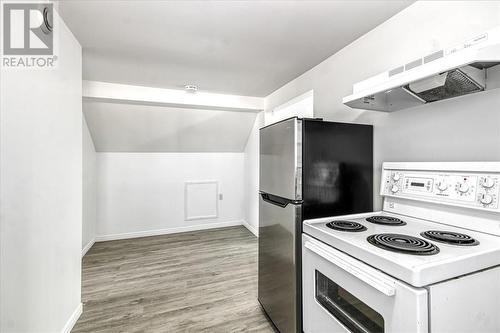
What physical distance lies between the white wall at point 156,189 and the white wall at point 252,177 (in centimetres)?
23

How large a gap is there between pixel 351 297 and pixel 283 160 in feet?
2.87

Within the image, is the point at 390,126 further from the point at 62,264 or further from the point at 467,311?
the point at 62,264

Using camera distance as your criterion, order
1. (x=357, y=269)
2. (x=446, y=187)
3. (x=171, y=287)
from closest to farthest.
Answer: (x=357, y=269)
(x=446, y=187)
(x=171, y=287)

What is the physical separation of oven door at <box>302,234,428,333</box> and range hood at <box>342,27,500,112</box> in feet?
2.89

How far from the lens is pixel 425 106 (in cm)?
139

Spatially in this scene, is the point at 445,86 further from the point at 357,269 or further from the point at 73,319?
the point at 73,319

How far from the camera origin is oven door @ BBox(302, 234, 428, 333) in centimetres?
77

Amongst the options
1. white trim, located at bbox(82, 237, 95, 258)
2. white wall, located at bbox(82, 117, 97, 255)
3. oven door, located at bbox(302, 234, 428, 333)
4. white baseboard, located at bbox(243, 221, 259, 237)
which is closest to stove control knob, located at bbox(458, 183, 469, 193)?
oven door, located at bbox(302, 234, 428, 333)

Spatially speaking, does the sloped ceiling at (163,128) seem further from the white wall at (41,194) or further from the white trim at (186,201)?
the white wall at (41,194)

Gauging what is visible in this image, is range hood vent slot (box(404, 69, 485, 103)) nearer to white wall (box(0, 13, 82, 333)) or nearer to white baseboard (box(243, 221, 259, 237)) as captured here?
white wall (box(0, 13, 82, 333))

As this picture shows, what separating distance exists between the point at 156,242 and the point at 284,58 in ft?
10.6

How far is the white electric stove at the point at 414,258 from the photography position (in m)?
0.78

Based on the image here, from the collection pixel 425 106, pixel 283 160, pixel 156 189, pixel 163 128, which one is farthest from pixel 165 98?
pixel 425 106

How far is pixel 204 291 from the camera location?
2221mm
